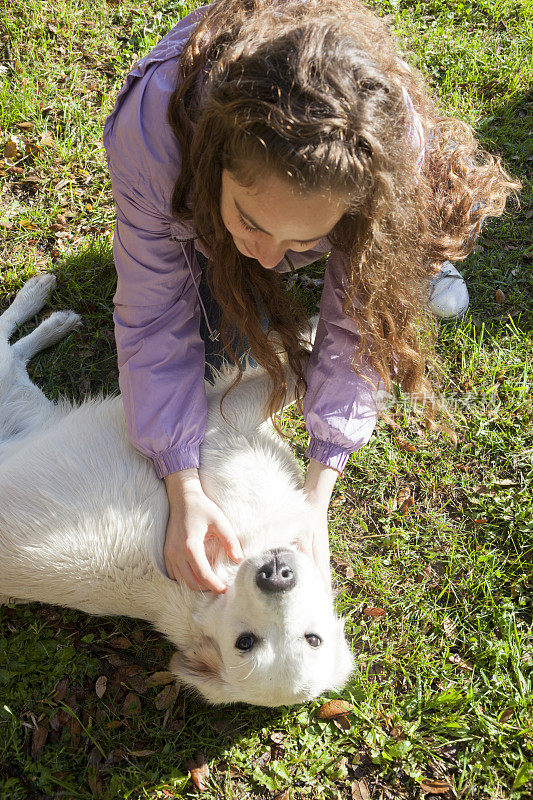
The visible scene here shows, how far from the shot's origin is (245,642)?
234cm

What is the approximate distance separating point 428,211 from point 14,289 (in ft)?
8.62

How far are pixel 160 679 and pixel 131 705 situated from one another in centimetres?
17

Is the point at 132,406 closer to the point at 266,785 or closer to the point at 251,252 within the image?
the point at 251,252

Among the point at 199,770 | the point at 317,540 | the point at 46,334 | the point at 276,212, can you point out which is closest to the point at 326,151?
the point at 276,212

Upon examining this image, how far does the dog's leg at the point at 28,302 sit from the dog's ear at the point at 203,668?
212cm

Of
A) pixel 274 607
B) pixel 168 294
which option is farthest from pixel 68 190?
pixel 274 607

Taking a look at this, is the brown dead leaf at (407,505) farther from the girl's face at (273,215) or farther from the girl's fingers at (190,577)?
the girl's face at (273,215)

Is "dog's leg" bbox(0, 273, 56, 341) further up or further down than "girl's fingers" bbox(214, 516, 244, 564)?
further up

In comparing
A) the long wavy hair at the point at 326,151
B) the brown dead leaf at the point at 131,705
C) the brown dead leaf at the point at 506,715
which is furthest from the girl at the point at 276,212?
the brown dead leaf at the point at 506,715

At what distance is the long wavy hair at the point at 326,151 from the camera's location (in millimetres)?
1602

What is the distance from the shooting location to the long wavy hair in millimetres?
1602

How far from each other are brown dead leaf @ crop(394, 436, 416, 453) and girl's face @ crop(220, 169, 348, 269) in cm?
183

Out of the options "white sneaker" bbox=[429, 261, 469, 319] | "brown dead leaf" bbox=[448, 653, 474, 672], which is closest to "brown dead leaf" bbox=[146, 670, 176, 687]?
"brown dead leaf" bbox=[448, 653, 474, 672]

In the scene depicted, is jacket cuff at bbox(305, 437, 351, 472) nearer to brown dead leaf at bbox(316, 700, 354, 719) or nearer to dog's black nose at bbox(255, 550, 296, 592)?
dog's black nose at bbox(255, 550, 296, 592)
